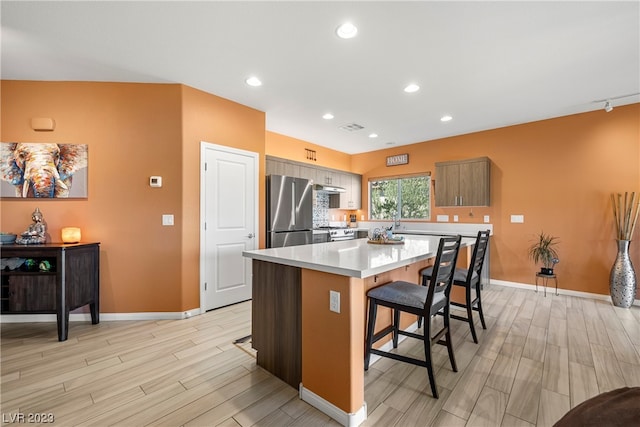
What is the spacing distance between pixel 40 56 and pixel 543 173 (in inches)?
253

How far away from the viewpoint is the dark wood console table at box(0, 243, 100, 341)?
262 cm

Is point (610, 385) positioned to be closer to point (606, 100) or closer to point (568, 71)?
point (568, 71)

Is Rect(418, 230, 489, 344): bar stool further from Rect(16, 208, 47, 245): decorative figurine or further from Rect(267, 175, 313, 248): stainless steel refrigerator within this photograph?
Rect(16, 208, 47, 245): decorative figurine

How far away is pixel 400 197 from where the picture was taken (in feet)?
20.2

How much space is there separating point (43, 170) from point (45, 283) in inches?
49.3

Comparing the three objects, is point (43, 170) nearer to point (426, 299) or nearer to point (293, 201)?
point (293, 201)

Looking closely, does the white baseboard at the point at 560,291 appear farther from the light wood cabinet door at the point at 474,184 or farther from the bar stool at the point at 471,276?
the bar stool at the point at 471,276

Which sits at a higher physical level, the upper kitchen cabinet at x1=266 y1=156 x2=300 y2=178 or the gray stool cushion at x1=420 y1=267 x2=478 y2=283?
the upper kitchen cabinet at x1=266 y1=156 x2=300 y2=178

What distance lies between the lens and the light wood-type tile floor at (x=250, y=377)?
5.41 ft

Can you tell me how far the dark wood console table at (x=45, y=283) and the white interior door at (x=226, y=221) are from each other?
1185 millimetres

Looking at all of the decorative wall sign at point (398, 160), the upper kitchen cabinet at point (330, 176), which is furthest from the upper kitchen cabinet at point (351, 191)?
the decorative wall sign at point (398, 160)

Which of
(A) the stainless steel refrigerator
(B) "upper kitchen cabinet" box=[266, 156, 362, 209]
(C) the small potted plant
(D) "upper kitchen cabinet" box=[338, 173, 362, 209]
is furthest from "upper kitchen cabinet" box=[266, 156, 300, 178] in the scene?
(C) the small potted plant

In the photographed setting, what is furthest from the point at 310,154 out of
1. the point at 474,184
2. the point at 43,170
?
the point at 43,170

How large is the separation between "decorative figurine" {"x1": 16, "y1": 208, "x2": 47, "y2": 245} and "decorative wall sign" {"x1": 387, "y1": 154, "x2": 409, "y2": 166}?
224 inches
